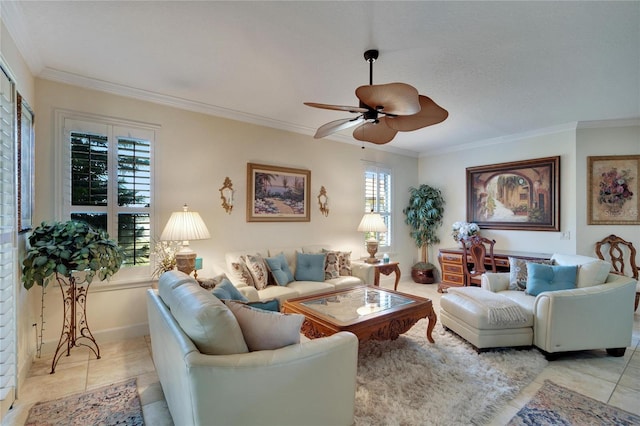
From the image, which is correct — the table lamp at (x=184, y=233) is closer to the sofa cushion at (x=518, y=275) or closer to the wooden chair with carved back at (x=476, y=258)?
the sofa cushion at (x=518, y=275)

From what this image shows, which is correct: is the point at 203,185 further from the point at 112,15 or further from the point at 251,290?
the point at 112,15

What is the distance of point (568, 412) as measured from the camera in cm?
204

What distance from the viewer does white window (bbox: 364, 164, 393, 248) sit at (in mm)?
5691

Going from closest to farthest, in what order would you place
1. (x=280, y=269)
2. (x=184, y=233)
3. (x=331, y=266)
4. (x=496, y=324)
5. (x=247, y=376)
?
1. (x=247, y=376)
2. (x=496, y=324)
3. (x=184, y=233)
4. (x=280, y=269)
5. (x=331, y=266)

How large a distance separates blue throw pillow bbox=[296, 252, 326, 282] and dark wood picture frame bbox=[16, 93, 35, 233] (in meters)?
2.79

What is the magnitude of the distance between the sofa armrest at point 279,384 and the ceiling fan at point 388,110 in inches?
61.7

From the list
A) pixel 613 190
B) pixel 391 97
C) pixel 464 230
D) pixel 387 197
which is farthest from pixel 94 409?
pixel 613 190

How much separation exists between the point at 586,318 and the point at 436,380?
1631 mm

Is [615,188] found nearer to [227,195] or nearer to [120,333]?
[227,195]

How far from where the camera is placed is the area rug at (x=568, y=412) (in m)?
1.96

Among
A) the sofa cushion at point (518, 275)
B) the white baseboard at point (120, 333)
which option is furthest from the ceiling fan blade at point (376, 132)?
the white baseboard at point (120, 333)

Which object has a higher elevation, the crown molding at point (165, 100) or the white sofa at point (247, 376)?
the crown molding at point (165, 100)

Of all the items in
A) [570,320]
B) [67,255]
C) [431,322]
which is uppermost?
[67,255]

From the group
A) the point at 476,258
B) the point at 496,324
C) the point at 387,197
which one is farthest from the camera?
the point at 387,197
